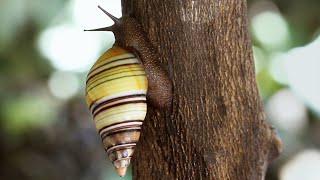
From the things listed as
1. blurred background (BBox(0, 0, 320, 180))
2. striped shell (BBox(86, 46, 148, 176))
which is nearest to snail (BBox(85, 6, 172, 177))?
striped shell (BBox(86, 46, 148, 176))

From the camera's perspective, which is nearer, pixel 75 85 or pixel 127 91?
pixel 127 91

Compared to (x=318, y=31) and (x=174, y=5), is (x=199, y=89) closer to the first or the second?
(x=174, y=5)

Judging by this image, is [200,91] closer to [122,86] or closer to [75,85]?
[122,86]

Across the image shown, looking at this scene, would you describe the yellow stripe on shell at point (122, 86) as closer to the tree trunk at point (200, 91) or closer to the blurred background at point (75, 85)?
the tree trunk at point (200, 91)

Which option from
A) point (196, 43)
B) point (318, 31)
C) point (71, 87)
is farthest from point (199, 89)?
point (71, 87)

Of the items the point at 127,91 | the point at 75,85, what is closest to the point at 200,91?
the point at 127,91

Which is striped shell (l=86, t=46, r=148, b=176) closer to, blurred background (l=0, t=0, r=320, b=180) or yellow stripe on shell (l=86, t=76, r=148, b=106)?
yellow stripe on shell (l=86, t=76, r=148, b=106)
